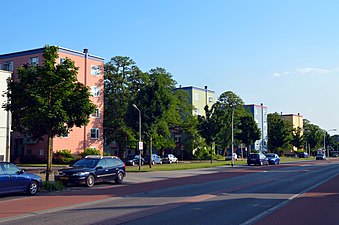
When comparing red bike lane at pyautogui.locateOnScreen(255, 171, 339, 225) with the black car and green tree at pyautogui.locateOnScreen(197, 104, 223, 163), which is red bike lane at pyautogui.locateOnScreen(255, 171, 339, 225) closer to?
the black car

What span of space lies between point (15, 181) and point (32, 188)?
109 cm

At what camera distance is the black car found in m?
22.2

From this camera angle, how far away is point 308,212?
1298 centimetres

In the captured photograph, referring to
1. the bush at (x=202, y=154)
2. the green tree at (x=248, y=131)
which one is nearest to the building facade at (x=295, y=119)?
the bush at (x=202, y=154)

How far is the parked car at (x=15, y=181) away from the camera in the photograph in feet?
55.7

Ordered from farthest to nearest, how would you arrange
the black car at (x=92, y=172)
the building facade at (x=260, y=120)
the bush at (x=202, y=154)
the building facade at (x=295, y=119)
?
the building facade at (x=295, y=119) → the building facade at (x=260, y=120) → the bush at (x=202, y=154) → the black car at (x=92, y=172)

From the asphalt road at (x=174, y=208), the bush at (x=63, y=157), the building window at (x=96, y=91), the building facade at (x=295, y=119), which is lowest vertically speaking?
the asphalt road at (x=174, y=208)

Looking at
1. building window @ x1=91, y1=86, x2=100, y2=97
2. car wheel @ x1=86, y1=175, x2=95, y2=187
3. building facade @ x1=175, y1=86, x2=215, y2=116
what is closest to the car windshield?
car wheel @ x1=86, y1=175, x2=95, y2=187

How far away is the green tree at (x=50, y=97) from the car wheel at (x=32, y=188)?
479cm

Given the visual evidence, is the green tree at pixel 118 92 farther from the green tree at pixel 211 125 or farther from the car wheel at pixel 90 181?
the car wheel at pixel 90 181

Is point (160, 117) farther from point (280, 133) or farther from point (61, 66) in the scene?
point (280, 133)

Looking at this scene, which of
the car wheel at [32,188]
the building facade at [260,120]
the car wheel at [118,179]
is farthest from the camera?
the building facade at [260,120]

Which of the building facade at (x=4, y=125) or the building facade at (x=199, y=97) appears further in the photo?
the building facade at (x=199, y=97)

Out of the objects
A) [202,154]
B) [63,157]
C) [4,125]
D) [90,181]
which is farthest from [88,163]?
[202,154]
